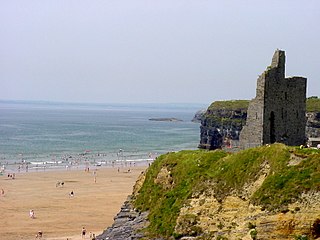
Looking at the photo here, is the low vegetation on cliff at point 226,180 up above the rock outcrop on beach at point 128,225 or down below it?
above

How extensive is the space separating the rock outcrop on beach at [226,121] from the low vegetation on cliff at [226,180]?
204ft

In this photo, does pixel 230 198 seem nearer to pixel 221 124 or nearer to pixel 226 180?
pixel 226 180

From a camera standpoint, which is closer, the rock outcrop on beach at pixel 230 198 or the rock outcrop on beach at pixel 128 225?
the rock outcrop on beach at pixel 230 198

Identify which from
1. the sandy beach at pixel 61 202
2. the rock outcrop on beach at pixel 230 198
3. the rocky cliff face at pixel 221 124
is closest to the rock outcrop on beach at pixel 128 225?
the rock outcrop on beach at pixel 230 198

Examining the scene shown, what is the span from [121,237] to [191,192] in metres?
2.98

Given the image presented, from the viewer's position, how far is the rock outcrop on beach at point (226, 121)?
274 feet

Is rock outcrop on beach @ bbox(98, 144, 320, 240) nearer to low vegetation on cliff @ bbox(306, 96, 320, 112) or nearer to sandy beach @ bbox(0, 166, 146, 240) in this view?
sandy beach @ bbox(0, 166, 146, 240)

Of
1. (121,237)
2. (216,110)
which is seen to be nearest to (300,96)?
(121,237)

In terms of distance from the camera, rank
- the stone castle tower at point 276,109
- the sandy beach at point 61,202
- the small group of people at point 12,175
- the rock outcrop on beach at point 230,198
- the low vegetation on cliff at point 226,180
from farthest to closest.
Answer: the small group of people at point 12,175, the sandy beach at point 61,202, the stone castle tower at point 276,109, the low vegetation on cliff at point 226,180, the rock outcrop on beach at point 230,198

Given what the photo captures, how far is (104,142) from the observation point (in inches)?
4336

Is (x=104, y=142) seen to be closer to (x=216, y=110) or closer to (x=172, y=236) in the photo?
(x=216, y=110)

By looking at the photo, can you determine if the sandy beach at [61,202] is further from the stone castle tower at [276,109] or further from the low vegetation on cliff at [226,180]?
the stone castle tower at [276,109]

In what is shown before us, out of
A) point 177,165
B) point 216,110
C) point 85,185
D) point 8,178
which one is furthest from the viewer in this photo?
point 216,110

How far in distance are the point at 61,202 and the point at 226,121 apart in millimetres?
52654
